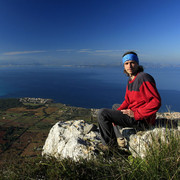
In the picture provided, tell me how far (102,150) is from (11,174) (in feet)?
6.60

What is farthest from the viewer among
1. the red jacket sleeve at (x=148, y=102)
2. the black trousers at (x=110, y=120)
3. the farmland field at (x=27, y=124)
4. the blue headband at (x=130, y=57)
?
the farmland field at (x=27, y=124)

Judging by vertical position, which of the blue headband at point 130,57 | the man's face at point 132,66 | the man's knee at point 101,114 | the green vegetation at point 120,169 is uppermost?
the blue headband at point 130,57

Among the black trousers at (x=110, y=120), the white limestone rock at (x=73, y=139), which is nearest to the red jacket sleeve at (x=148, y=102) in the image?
the black trousers at (x=110, y=120)

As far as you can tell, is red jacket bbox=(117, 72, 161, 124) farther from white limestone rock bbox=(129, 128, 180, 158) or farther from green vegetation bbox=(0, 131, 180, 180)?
green vegetation bbox=(0, 131, 180, 180)

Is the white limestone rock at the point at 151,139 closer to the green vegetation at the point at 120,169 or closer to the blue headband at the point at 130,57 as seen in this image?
the green vegetation at the point at 120,169

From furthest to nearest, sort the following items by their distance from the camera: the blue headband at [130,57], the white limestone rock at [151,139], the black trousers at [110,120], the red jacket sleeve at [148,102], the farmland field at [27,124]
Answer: the farmland field at [27,124] → the blue headband at [130,57] → the black trousers at [110,120] → the red jacket sleeve at [148,102] → the white limestone rock at [151,139]

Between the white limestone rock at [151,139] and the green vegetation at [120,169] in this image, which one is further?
the white limestone rock at [151,139]

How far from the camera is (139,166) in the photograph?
2.01 meters

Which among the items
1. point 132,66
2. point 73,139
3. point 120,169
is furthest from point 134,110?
point 73,139

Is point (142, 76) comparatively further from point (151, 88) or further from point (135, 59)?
point (135, 59)

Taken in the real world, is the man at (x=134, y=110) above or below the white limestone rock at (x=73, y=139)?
above

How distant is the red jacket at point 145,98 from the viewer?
310 cm

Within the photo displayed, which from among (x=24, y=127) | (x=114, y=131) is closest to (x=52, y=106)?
(x=24, y=127)

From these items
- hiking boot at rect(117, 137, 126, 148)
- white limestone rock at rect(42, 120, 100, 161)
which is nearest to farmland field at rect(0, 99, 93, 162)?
white limestone rock at rect(42, 120, 100, 161)
